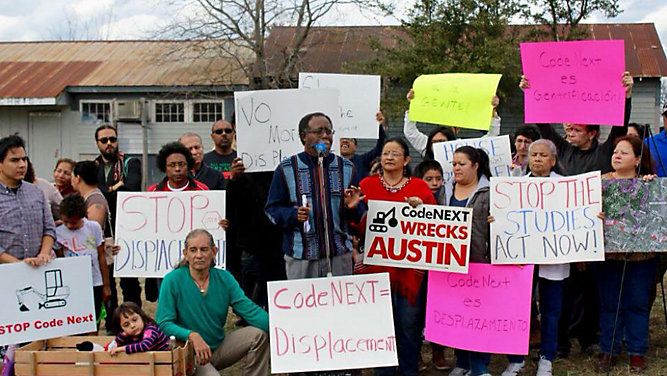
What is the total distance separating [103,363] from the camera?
479 centimetres

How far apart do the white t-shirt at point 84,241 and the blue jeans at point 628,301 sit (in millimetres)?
3840

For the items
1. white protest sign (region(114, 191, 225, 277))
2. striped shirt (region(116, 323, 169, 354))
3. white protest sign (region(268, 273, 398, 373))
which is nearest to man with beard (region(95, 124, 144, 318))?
white protest sign (region(114, 191, 225, 277))

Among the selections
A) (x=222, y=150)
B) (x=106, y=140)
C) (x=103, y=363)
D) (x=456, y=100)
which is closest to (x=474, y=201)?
(x=456, y=100)

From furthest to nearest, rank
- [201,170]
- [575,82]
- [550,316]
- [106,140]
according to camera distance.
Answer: [106,140], [201,170], [575,82], [550,316]

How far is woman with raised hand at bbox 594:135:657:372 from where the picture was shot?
5.68 metres

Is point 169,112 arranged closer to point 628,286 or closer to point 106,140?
point 106,140

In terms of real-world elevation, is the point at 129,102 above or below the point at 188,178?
above

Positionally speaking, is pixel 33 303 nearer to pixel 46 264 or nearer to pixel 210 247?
pixel 46 264

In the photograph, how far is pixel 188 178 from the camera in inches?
241

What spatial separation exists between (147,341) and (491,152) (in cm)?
334

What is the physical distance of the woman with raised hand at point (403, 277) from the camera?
5457 millimetres

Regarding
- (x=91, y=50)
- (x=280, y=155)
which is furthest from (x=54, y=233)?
→ (x=91, y=50)

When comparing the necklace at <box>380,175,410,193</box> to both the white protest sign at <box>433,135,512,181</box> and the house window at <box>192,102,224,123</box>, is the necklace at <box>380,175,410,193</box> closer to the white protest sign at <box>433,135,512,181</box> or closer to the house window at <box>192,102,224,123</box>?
the white protest sign at <box>433,135,512,181</box>

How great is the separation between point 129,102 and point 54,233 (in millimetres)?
18019
